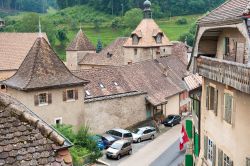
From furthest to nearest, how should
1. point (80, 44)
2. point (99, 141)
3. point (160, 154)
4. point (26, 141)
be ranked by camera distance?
1. point (80, 44)
2. point (99, 141)
3. point (160, 154)
4. point (26, 141)

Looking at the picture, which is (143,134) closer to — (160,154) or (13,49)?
(160,154)

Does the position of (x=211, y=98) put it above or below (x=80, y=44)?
below

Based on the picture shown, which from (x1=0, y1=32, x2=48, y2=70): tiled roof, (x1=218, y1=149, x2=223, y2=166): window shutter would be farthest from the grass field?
(x1=218, y1=149, x2=223, y2=166): window shutter

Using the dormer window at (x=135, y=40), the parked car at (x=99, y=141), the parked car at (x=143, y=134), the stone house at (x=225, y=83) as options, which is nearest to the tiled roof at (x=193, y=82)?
the stone house at (x=225, y=83)

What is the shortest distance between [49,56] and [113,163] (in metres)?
10.7

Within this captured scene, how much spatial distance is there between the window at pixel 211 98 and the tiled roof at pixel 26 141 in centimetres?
1047

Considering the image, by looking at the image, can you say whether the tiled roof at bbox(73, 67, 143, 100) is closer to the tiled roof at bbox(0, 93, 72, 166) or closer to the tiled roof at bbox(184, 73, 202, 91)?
the tiled roof at bbox(184, 73, 202, 91)

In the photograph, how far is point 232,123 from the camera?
14.6m

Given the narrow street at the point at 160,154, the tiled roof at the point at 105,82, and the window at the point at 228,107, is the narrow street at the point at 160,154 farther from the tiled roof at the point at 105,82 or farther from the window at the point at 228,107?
the window at the point at 228,107

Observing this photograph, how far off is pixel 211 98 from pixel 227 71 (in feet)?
13.9

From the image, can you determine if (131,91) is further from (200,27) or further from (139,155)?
(200,27)

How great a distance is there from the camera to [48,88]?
33.0 metres

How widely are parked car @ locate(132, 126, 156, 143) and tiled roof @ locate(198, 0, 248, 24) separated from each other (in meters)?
22.3

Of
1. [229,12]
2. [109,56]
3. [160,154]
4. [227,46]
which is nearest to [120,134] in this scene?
[160,154]
